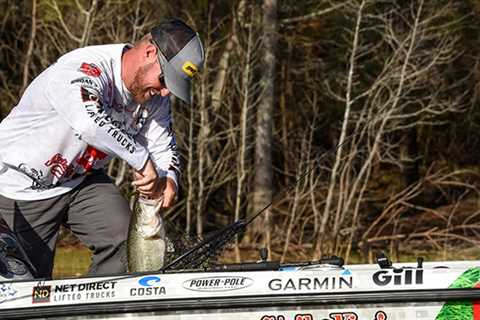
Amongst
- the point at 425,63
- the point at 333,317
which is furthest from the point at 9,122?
the point at 425,63

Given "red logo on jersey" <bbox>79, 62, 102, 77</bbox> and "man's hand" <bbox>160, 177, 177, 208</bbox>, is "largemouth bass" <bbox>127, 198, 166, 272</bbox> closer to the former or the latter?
"man's hand" <bbox>160, 177, 177, 208</bbox>

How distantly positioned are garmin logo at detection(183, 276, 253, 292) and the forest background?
765 centimetres

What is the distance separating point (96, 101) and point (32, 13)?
10266mm

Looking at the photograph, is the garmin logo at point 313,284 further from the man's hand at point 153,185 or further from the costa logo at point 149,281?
the man's hand at point 153,185

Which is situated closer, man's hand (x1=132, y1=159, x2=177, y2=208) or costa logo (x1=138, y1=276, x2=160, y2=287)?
costa logo (x1=138, y1=276, x2=160, y2=287)

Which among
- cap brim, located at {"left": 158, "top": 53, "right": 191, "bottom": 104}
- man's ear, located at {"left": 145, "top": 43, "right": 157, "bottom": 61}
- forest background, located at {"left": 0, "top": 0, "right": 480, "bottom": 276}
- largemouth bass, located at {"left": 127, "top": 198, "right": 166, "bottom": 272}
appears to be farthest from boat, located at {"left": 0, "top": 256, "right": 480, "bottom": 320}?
forest background, located at {"left": 0, "top": 0, "right": 480, "bottom": 276}

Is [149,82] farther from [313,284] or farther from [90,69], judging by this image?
[313,284]

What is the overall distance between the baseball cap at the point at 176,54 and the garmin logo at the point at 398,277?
136 cm

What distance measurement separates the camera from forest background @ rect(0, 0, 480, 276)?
13.4 metres

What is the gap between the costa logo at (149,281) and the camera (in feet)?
16.0

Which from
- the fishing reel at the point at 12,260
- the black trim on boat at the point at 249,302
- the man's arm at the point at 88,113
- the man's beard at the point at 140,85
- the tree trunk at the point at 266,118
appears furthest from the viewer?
the tree trunk at the point at 266,118

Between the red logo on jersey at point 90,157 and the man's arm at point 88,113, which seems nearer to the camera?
the man's arm at point 88,113

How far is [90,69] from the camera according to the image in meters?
5.26

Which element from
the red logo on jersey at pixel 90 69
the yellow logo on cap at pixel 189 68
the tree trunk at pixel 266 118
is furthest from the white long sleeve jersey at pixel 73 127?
the tree trunk at pixel 266 118
